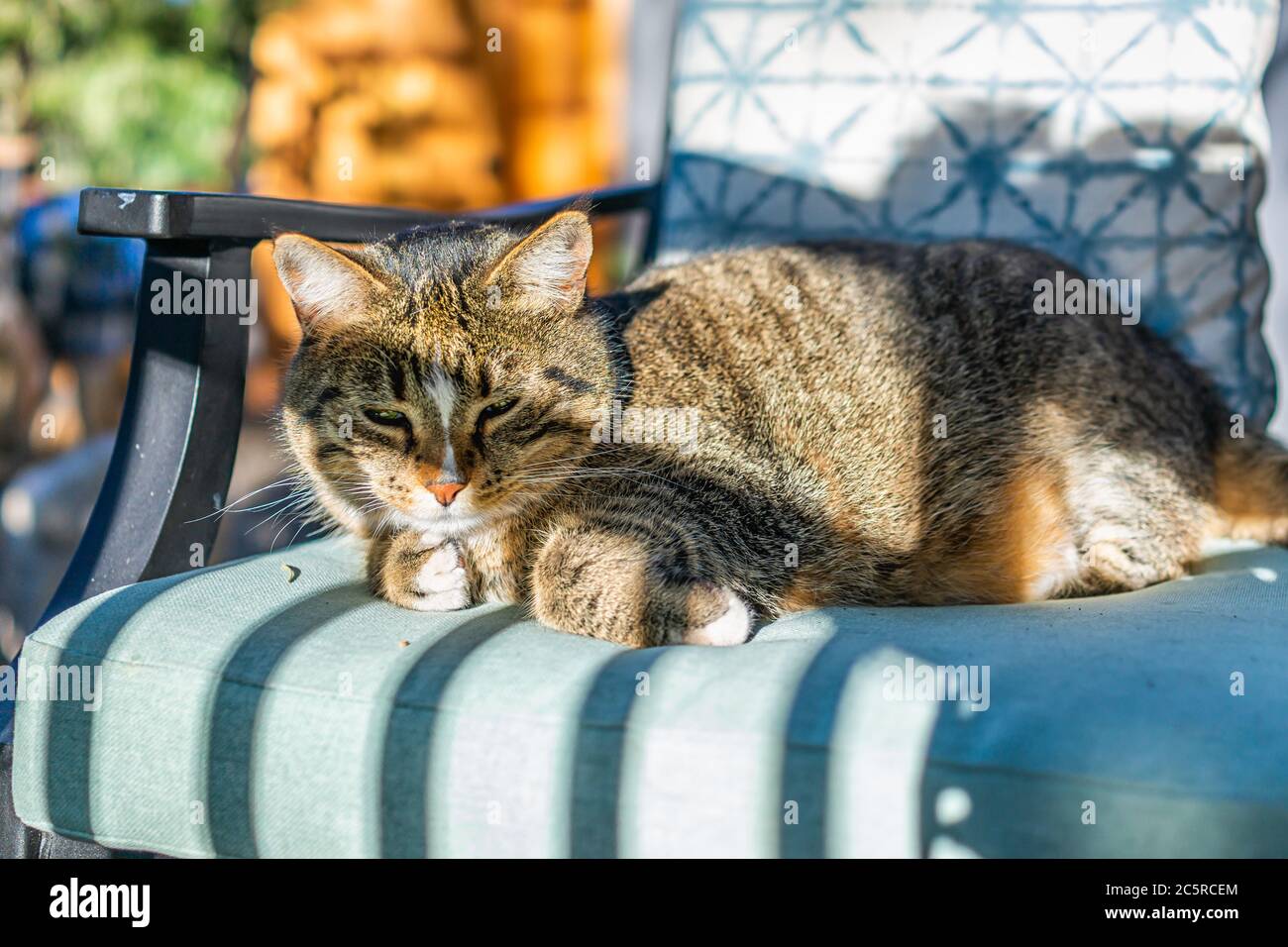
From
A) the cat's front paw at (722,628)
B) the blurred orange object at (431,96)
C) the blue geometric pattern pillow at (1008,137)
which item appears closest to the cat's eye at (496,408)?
the cat's front paw at (722,628)

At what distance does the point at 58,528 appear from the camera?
3.36 metres

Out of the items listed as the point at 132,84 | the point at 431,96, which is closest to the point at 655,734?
the point at 431,96

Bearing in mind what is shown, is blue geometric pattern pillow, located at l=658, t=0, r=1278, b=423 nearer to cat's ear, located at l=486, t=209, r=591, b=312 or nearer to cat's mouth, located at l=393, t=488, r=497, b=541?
cat's ear, located at l=486, t=209, r=591, b=312

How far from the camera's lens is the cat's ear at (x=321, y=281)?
4.79 ft

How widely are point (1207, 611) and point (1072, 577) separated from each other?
12.0 inches

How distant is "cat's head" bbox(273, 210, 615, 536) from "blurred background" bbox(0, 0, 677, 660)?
263cm

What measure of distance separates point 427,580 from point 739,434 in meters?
0.50

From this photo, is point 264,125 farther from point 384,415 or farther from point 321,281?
point 384,415

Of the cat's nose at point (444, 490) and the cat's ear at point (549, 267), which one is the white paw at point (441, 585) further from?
the cat's ear at point (549, 267)

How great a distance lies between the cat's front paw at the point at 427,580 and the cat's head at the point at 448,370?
4 cm

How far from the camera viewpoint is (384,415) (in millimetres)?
1489

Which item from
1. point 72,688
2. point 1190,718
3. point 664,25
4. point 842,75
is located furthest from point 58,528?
point 1190,718

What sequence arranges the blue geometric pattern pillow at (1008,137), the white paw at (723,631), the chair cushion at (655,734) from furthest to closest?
the blue geometric pattern pillow at (1008,137), the white paw at (723,631), the chair cushion at (655,734)

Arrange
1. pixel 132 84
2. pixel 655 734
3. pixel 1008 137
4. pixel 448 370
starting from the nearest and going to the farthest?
pixel 655 734 < pixel 448 370 < pixel 1008 137 < pixel 132 84
